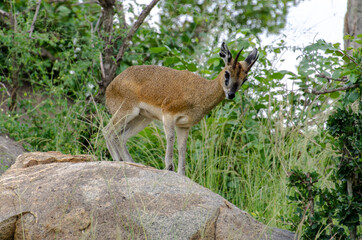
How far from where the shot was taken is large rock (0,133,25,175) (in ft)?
25.3

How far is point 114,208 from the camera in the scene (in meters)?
5.16

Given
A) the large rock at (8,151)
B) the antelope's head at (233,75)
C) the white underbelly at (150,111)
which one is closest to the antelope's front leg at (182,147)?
the white underbelly at (150,111)

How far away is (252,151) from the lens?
9312 mm

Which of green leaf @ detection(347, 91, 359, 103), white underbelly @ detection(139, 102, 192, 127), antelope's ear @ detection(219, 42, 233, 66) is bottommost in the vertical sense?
white underbelly @ detection(139, 102, 192, 127)

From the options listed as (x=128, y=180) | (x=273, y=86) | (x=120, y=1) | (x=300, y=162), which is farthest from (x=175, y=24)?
(x=128, y=180)

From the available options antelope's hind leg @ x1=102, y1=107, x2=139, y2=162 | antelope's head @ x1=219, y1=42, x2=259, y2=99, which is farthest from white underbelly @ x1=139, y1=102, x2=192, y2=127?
antelope's head @ x1=219, y1=42, x2=259, y2=99

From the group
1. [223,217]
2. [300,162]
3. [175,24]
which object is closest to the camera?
[223,217]

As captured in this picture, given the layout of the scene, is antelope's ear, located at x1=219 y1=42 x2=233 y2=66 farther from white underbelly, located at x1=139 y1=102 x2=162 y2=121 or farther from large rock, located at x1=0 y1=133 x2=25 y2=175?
large rock, located at x1=0 y1=133 x2=25 y2=175

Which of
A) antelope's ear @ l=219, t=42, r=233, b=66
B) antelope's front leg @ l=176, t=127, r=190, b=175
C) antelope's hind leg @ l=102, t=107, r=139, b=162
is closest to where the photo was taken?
antelope's ear @ l=219, t=42, r=233, b=66

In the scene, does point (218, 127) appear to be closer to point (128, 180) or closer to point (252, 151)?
point (252, 151)

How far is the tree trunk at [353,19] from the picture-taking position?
10.3 metres

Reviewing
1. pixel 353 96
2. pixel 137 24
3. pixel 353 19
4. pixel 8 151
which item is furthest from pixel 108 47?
pixel 353 19

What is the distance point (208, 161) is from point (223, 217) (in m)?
3.43

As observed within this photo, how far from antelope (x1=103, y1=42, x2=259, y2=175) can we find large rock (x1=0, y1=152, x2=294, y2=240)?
5.10 feet
